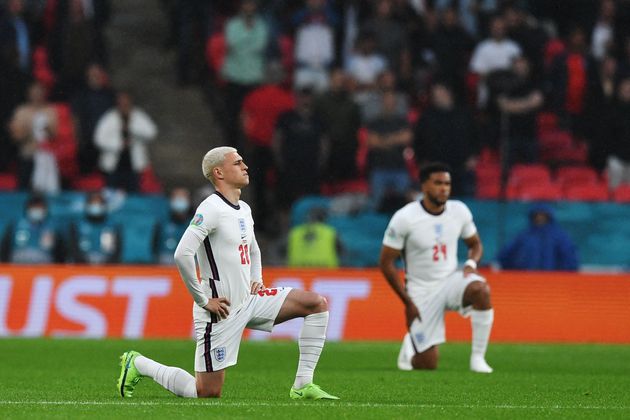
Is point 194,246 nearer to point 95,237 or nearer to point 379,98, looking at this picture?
point 95,237

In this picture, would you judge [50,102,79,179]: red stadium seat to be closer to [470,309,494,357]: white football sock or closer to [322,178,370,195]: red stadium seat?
[322,178,370,195]: red stadium seat

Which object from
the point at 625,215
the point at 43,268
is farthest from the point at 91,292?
the point at 625,215

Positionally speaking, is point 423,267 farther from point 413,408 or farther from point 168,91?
point 168,91

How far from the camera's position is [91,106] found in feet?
75.1

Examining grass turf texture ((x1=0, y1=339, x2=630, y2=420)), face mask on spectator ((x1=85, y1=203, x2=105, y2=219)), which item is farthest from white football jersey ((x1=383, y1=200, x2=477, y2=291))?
face mask on spectator ((x1=85, y1=203, x2=105, y2=219))

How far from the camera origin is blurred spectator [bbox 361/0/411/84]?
2441 cm

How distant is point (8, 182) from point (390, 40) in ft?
22.5

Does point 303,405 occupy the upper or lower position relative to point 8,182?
lower

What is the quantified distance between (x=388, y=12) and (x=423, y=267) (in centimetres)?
974

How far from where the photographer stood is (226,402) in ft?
34.5

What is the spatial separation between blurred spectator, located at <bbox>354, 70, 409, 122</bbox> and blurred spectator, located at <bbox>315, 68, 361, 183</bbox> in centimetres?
36

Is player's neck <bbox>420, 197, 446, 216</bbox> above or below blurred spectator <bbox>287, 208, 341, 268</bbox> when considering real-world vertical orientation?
above

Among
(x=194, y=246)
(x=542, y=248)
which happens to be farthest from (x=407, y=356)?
(x=542, y=248)

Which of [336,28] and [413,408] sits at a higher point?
[336,28]
